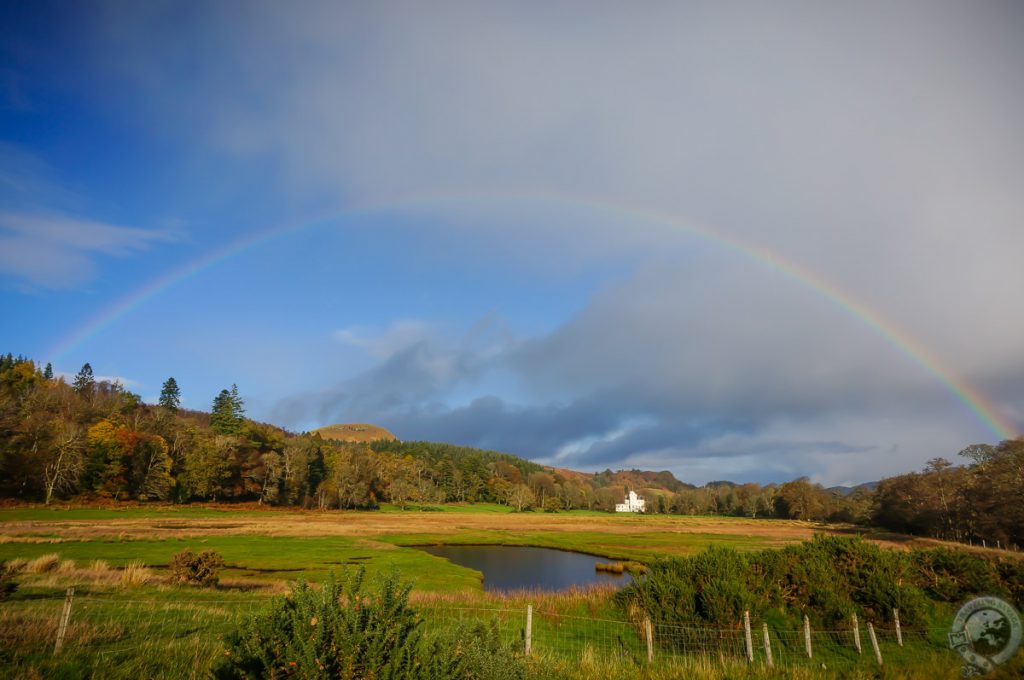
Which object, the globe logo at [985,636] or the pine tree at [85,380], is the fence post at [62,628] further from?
the pine tree at [85,380]

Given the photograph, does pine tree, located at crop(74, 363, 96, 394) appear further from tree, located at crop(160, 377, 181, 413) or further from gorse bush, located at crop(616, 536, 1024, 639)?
gorse bush, located at crop(616, 536, 1024, 639)

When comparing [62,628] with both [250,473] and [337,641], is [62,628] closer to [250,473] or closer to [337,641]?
[337,641]

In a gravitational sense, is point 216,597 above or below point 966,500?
below

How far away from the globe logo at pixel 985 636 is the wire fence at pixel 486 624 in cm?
63

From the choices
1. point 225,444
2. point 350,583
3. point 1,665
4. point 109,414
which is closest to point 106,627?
point 1,665

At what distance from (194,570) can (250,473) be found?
286 feet

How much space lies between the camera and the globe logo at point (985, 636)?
1291cm

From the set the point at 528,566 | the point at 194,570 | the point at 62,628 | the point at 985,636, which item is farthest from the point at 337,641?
the point at 528,566

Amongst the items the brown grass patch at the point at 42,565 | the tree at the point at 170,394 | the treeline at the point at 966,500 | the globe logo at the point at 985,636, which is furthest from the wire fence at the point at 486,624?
the tree at the point at 170,394

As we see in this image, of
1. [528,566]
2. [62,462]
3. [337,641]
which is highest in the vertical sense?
[337,641]

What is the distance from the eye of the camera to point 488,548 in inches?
2657

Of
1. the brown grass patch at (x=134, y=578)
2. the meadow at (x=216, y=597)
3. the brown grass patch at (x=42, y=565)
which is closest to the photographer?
the meadow at (x=216, y=597)

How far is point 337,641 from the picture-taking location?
17.5ft

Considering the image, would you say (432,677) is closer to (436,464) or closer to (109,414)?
(109,414)
